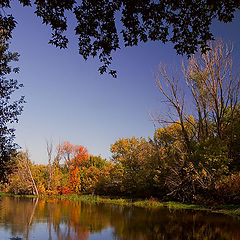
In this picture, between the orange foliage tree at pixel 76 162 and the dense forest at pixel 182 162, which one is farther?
the orange foliage tree at pixel 76 162

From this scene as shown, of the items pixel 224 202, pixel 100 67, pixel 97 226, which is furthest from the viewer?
pixel 224 202

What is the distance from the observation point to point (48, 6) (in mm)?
4219

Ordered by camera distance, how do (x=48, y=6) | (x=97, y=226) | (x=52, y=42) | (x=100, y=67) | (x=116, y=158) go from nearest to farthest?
(x=48, y=6) → (x=52, y=42) → (x=100, y=67) → (x=97, y=226) → (x=116, y=158)

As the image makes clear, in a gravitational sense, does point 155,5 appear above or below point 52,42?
above

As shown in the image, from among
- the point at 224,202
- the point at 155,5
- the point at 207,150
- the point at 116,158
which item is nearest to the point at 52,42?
the point at 155,5

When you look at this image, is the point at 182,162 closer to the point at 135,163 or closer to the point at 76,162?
the point at 135,163

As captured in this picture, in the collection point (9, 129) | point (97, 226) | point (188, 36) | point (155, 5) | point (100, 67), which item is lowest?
point (97, 226)

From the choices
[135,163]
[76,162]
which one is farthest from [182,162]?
[76,162]

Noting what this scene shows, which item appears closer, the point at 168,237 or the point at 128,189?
the point at 168,237

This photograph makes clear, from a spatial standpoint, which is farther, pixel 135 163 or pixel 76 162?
pixel 76 162

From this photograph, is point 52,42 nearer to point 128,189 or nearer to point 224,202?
point 224,202

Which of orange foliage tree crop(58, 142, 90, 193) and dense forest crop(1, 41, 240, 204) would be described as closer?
dense forest crop(1, 41, 240, 204)

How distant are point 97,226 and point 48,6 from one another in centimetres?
1011

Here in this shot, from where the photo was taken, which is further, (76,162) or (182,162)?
(76,162)
